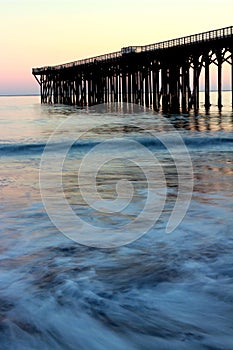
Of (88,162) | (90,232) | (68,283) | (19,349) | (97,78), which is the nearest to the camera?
(19,349)

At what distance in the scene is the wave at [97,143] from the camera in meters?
17.0

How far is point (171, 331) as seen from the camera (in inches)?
149

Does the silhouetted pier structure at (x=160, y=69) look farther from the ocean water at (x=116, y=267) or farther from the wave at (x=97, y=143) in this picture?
the ocean water at (x=116, y=267)

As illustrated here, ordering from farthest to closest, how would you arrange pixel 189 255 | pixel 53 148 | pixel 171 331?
1. pixel 53 148
2. pixel 189 255
3. pixel 171 331

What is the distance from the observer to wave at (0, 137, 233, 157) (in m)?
17.0

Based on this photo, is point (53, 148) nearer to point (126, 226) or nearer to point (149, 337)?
point (126, 226)

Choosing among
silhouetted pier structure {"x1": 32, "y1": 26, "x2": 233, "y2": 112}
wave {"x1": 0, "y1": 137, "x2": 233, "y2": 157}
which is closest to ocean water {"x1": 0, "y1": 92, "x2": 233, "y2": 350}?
wave {"x1": 0, "y1": 137, "x2": 233, "y2": 157}

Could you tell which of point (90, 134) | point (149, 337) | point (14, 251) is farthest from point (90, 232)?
point (90, 134)

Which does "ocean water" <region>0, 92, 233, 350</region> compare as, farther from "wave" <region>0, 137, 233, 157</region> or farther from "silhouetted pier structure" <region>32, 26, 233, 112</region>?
"silhouetted pier structure" <region>32, 26, 233, 112</region>

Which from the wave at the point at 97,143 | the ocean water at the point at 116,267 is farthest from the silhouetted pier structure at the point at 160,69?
the ocean water at the point at 116,267

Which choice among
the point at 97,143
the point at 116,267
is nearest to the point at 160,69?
the point at 97,143

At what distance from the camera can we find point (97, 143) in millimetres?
18812

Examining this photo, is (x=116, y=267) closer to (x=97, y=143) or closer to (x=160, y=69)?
(x=97, y=143)

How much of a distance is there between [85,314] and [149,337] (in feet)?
1.97
